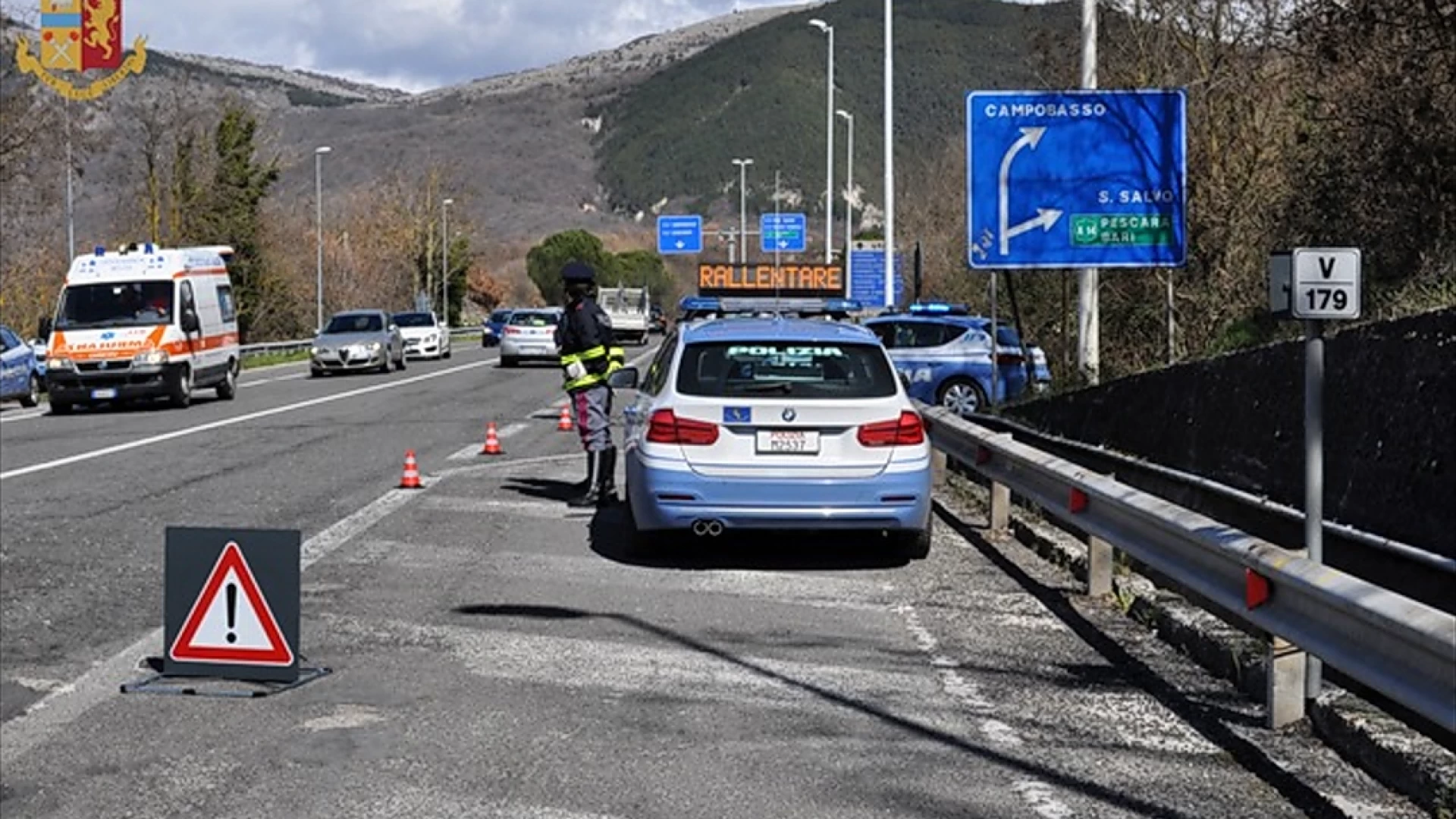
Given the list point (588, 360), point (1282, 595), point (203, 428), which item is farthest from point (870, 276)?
point (1282, 595)

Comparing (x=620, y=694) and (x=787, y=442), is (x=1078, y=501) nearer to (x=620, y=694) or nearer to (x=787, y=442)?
(x=787, y=442)

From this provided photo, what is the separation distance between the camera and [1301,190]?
81.3ft

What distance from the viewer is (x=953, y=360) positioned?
2628cm

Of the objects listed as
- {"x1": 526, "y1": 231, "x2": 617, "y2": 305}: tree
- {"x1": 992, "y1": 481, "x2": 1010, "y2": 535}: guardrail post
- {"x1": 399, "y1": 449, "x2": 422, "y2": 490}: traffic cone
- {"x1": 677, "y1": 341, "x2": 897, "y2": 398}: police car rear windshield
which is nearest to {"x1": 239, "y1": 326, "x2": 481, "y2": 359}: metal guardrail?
{"x1": 399, "y1": 449, "x2": 422, "y2": 490}: traffic cone

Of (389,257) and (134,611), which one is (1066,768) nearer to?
(134,611)

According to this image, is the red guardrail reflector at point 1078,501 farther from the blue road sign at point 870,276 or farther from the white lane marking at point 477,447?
the blue road sign at point 870,276

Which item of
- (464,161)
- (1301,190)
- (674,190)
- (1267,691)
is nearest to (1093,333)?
(1301,190)

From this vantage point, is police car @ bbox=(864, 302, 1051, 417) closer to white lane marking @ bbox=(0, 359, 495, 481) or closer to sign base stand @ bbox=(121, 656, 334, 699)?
white lane marking @ bbox=(0, 359, 495, 481)

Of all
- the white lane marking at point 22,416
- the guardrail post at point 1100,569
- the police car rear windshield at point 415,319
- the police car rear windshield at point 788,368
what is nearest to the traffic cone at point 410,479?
the police car rear windshield at point 788,368

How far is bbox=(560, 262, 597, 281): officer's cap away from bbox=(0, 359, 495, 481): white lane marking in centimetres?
696

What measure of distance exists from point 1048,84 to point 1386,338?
1903 cm

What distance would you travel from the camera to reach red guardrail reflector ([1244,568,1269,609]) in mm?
6863

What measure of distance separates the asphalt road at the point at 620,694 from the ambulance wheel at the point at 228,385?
59.1ft

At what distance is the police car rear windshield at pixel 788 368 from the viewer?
1171 centimetres
